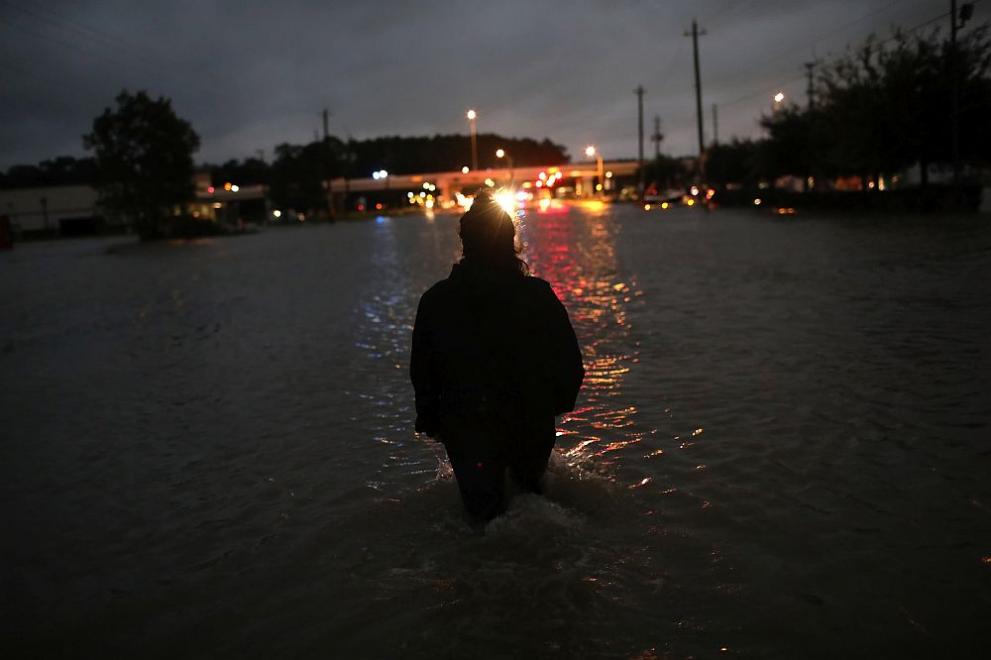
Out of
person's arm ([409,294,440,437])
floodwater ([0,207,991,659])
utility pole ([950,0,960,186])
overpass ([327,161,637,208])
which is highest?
overpass ([327,161,637,208])

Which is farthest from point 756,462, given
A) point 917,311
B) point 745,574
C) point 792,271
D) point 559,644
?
Answer: point 792,271

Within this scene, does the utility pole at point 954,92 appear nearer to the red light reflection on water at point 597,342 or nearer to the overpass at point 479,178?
the red light reflection on water at point 597,342

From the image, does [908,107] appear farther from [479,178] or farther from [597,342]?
[479,178]

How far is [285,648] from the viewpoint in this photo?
3.77m

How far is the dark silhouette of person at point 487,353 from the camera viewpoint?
424 centimetres

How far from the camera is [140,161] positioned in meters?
65.3

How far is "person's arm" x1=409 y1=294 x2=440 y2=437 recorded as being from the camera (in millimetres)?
4281

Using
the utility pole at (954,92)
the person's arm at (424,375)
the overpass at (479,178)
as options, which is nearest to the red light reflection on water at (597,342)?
the person's arm at (424,375)

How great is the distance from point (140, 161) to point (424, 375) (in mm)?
67672

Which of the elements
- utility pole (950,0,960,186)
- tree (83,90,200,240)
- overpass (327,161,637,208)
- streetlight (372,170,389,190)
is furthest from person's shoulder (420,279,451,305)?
streetlight (372,170,389,190)

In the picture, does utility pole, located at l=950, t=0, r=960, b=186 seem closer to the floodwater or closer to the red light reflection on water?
the red light reflection on water

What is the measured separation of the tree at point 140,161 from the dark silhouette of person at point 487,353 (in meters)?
65.8

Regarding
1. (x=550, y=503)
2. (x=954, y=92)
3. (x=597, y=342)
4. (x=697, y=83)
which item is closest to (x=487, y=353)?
(x=550, y=503)

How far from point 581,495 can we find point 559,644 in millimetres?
1696
